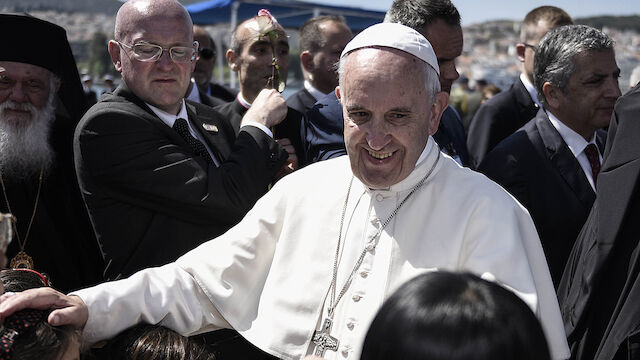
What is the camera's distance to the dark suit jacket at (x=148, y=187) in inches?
122

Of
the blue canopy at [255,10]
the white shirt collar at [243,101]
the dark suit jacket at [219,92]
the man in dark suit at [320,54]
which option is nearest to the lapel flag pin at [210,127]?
the white shirt collar at [243,101]

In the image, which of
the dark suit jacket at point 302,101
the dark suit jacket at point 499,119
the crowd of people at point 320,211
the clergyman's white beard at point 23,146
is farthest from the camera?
the dark suit jacket at point 302,101

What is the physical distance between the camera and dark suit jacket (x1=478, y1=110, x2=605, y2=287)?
3658 millimetres

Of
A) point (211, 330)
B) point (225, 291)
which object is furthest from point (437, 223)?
point (211, 330)

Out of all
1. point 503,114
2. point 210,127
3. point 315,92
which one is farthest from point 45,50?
point 503,114

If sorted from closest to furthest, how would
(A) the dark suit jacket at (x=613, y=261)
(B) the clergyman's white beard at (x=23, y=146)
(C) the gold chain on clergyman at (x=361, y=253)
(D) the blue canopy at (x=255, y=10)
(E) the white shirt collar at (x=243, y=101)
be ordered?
(C) the gold chain on clergyman at (x=361, y=253), (A) the dark suit jacket at (x=613, y=261), (B) the clergyman's white beard at (x=23, y=146), (E) the white shirt collar at (x=243, y=101), (D) the blue canopy at (x=255, y=10)

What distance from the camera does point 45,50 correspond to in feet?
13.3

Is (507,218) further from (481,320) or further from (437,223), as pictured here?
(481,320)

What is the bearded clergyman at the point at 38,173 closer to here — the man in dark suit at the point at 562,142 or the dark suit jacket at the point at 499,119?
the man in dark suit at the point at 562,142

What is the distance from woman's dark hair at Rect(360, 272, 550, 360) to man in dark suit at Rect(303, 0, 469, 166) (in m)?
1.99

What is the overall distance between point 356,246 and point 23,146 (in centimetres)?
211

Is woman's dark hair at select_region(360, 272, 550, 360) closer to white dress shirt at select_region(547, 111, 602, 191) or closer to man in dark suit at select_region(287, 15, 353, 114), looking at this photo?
white dress shirt at select_region(547, 111, 602, 191)

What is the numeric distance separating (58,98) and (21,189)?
570 millimetres

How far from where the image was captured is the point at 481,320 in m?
1.40
